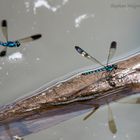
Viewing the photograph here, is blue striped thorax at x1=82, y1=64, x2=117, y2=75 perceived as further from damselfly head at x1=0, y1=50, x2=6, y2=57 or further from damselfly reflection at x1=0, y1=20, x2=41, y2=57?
damselfly head at x1=0, y1=50, x2=6, y2=57

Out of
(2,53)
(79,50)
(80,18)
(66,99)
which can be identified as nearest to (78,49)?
(79,50)

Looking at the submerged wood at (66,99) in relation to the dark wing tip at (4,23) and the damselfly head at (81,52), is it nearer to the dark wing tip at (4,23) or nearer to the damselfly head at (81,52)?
the damselfly head at (81,52)

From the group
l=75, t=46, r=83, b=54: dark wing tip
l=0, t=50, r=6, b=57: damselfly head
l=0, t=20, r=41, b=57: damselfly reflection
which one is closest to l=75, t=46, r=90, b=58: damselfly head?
l=75, t=46, r=83, b=54: dark wing tip

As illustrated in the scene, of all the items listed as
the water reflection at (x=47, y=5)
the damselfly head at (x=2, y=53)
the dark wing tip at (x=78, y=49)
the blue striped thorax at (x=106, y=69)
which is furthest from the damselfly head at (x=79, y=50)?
the damselfly head at (x=2, y=53)

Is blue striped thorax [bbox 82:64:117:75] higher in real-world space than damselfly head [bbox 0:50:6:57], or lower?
lower

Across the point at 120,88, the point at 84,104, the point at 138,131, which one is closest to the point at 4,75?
the point at 84,104

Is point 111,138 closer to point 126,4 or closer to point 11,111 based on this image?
point 11,111

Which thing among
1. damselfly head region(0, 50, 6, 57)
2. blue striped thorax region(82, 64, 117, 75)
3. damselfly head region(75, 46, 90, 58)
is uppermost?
damselfly head region(0, 50, 6, 57)

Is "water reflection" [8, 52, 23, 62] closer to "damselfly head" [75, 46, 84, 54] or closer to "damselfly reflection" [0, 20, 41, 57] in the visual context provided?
"damselfly reflection" [0, 20, 41, 57]
